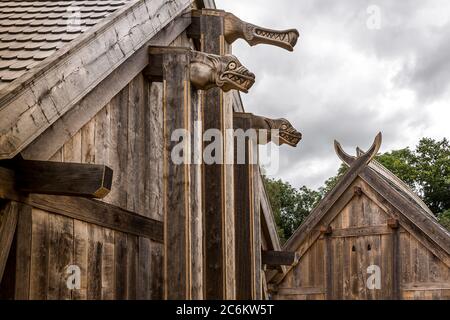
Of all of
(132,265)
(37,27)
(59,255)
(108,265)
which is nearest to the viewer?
(59,255)

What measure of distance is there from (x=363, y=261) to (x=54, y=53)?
9.36m

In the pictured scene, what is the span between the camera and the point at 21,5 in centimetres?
526

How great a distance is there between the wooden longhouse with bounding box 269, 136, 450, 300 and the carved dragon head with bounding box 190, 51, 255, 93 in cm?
682

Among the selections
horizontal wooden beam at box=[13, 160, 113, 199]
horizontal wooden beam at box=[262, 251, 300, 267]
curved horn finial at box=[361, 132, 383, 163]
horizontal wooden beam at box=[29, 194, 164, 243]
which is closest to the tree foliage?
curved horn finial at box=[361, 132, 383, 163]

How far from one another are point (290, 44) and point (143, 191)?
237 cm

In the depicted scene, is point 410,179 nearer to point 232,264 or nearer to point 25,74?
point 232,264

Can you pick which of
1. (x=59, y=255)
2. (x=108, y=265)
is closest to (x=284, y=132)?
(x=108, y=265)

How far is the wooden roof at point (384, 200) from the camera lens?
11.3 meters

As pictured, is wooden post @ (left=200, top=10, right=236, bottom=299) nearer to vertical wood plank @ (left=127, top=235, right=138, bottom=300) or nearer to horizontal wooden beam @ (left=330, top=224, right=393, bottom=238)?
vertical wood plank @ (left=127, top=235, right=138, bottom=300)

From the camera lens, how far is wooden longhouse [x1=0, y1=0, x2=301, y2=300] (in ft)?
12.2

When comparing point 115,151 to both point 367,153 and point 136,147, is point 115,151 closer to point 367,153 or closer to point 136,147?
point 136,147

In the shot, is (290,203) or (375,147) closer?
(375,147)

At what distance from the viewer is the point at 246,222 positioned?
711 centimetres
